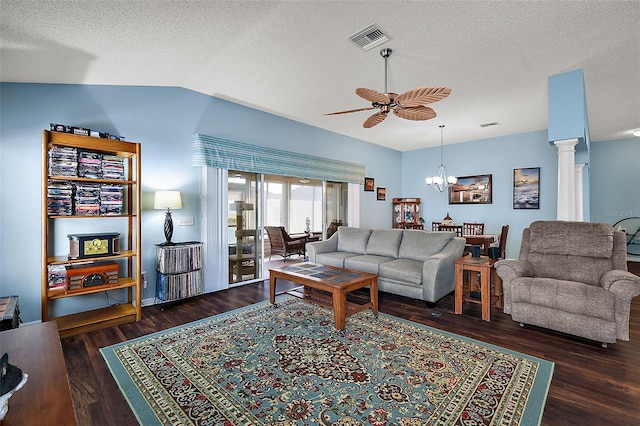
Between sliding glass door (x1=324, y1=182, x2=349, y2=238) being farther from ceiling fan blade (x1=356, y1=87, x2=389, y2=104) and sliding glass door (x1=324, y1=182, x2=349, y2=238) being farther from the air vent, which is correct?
the air vent

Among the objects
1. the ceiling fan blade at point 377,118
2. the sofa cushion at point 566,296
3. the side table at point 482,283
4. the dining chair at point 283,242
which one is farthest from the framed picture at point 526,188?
the dining chair at point 283,242

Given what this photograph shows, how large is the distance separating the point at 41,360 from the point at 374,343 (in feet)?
7.50

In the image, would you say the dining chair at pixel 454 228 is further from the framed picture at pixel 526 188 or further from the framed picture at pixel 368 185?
the framed picture at pixel 368 185

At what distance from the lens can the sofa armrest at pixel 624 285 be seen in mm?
2457

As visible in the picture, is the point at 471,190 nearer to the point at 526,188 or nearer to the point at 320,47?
the point at 526,188

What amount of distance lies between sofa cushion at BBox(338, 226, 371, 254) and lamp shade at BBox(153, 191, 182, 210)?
9.01 ft

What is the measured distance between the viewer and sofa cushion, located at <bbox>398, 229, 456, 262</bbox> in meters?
4.11

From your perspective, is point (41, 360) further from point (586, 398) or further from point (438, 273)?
point (438, 273)

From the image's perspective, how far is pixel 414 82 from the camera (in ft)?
12.3

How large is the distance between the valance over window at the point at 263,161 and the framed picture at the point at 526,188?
12.1ft

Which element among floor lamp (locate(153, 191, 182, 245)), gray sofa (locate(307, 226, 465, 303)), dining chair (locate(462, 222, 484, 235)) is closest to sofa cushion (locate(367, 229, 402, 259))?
gray sofa (locate(307, 226, 465, 303))

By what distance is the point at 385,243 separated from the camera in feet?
15.2

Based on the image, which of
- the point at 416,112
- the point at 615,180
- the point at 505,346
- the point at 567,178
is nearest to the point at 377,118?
the point at 416,112

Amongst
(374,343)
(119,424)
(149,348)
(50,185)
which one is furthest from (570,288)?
(50,185)
